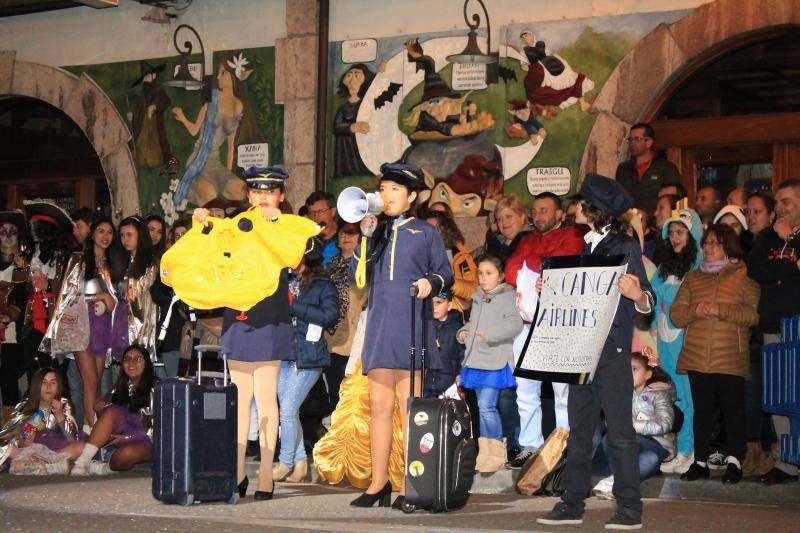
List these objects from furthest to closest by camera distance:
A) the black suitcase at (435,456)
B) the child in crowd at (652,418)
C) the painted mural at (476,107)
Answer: the painted mural at (476,107)
the child in crowd at (652,418)
the black suitcase at (435,456)

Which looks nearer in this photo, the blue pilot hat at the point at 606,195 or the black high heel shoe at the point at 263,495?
the blue pilot hat at the point at 606,195

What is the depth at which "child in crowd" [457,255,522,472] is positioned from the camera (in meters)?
10.0

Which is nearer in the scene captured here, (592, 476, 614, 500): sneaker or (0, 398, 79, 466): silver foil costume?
(592, 476, 614, 500): sneaker

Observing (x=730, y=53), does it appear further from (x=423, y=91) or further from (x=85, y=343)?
(x=85, y=343)

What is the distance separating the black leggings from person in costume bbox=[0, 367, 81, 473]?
5.18 m

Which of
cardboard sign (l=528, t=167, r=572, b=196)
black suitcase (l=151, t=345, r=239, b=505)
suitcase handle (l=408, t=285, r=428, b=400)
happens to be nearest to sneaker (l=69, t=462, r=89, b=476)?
→ black suitcase (l=151, t=345, r=239, b=505)

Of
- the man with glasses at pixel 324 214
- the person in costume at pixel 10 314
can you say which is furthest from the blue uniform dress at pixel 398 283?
the person in costume at pixel 10 314

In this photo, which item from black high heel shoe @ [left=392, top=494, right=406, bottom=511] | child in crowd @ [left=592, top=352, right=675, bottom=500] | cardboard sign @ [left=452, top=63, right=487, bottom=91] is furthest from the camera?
cardboard sign @ [left=452, top=63, right=487, bottom=91]

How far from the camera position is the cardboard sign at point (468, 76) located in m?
13.8

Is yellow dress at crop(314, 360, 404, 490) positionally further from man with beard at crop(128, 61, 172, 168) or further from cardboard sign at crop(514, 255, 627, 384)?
man with beard at crop(128, 61, 172, 168)

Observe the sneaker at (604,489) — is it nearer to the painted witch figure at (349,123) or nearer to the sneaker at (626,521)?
the sneaker at (626,521)

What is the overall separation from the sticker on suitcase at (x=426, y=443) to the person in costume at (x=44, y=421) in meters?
4.49

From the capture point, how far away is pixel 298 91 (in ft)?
48.5

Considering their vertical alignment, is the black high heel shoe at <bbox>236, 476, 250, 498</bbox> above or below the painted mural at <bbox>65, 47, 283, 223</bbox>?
below
